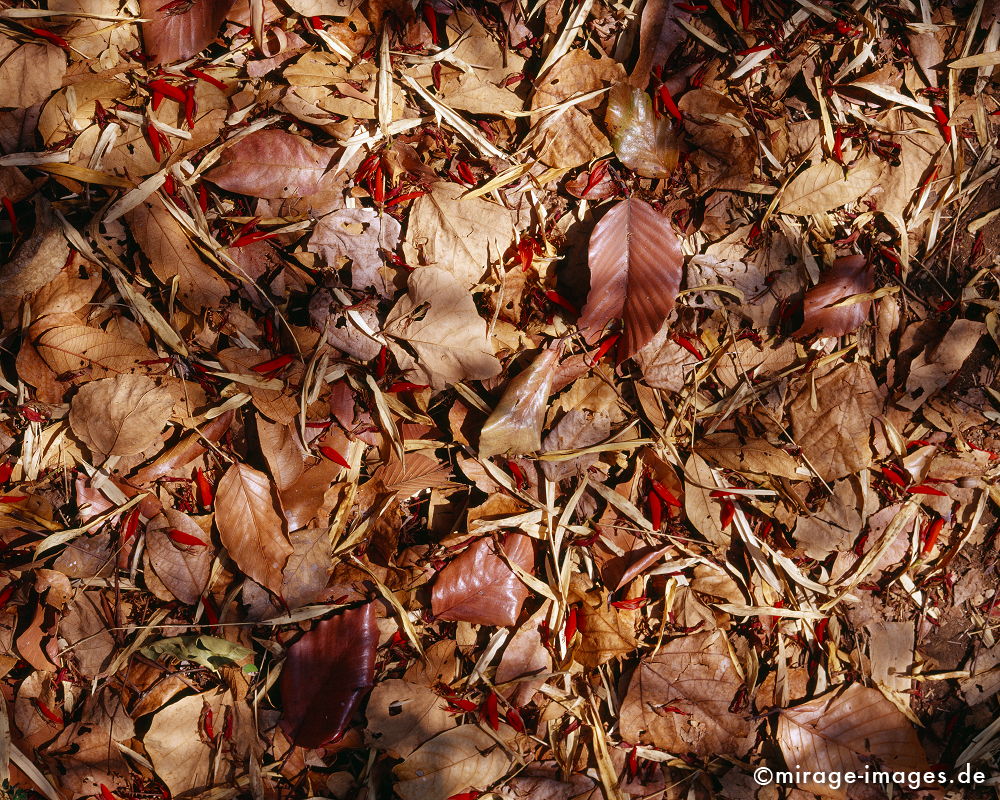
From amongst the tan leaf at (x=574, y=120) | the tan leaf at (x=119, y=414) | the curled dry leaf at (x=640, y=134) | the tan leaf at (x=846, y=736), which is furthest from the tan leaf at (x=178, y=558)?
the tan leaf at (x=846, y=736)

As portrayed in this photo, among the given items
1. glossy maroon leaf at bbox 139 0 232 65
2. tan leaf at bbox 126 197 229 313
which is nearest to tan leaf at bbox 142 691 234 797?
tan leaf at bbox 126 197 229 313

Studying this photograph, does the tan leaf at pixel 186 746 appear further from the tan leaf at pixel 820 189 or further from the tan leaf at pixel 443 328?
the tan leaf at pixel 820 189

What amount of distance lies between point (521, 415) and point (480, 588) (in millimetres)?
511

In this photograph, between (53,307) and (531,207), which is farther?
(531,207)

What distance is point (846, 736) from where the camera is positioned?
1979 mm

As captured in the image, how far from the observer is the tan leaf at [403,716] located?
1830 mm

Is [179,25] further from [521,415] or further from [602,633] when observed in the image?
[602,633]

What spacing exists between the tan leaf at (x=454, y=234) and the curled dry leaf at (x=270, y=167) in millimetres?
306

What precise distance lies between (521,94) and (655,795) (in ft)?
6.94

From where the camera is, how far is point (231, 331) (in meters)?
1.84

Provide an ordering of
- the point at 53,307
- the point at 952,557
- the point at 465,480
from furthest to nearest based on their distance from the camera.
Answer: the point at 952,557
the point at 465,480
the point at 53,307

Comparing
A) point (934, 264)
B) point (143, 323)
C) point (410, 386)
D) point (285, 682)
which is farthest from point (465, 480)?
point (934, 264)

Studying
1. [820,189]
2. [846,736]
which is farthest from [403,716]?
[820,189]

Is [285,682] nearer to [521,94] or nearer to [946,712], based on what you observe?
[521,94]
